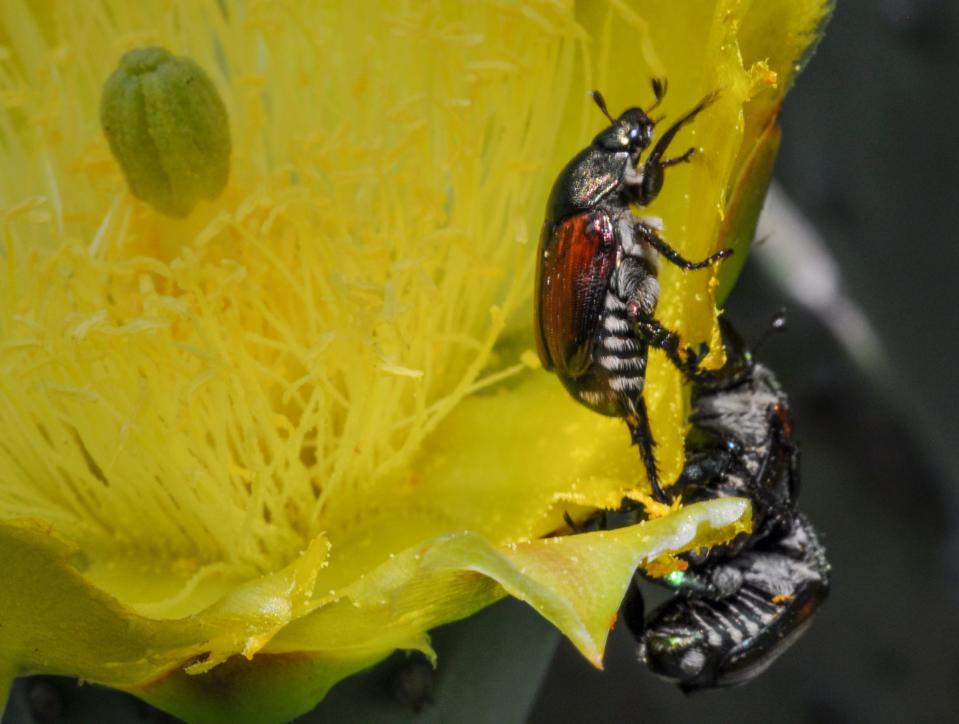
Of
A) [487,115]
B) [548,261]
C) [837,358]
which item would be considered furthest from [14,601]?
[837,358]

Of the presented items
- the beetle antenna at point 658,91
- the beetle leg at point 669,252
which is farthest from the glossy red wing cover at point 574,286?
the beetle antenna at point 658,91

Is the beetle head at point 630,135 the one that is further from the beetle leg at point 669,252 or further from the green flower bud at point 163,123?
the green flower bud at point 163,123

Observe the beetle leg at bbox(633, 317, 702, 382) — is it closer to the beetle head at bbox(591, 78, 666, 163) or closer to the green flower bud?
the beetle head at bbox(591, 78, 666, 163)

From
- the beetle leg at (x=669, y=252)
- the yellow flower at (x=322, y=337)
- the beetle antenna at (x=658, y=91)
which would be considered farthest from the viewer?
the beetle antenna at (x=658, y=91)

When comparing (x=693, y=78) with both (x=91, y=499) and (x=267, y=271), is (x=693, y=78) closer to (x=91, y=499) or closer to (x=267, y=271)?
(x=267, y=271)

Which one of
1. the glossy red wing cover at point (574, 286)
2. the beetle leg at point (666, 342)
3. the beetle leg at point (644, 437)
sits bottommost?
the beetle leg at point (644, 437)

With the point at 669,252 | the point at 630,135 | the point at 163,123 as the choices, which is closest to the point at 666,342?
the point at 669,252
